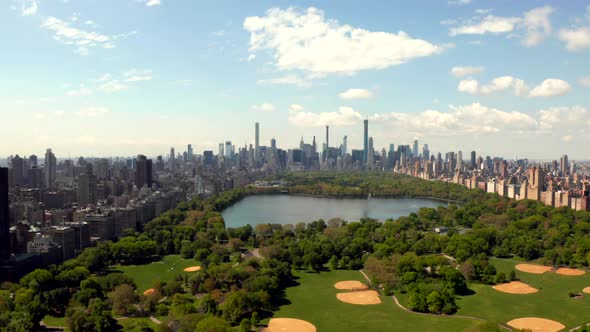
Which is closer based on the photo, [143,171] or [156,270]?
[156,270]

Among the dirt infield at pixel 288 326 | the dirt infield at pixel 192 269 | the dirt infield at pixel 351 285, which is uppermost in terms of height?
the dirt infield at pixel 351 285

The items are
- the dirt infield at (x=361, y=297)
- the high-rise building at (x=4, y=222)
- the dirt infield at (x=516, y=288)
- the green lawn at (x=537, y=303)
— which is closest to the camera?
the green lawn at (x=537, y=303)

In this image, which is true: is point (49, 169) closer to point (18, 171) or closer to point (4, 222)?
point (18, 171)

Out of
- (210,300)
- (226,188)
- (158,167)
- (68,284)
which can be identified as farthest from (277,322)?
(158,167)

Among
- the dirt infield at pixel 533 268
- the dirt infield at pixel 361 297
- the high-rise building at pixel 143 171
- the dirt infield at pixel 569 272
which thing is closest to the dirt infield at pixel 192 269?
the dirt infield at pixel 361 297

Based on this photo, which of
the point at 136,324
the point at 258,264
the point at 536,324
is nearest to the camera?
the point at 136,324

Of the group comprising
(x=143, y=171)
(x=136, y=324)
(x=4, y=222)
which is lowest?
(x=136, y=324)

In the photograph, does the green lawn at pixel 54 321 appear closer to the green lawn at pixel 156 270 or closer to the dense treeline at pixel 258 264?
the dense treeline at pixel 258 264

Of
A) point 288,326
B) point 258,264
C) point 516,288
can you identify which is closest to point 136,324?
point 288,326
